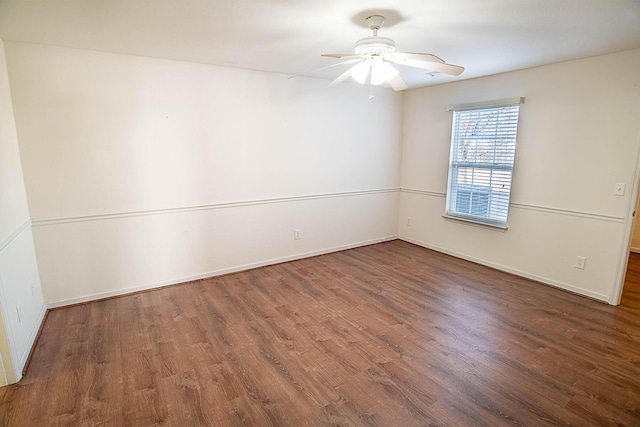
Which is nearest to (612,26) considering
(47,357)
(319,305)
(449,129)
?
(449,129)

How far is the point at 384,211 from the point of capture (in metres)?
5.25

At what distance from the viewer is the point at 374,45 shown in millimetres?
2141

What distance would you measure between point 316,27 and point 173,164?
204 centimetres

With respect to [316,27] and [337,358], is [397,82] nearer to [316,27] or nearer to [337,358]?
[316,27]

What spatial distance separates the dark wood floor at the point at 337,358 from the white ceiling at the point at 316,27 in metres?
2.36

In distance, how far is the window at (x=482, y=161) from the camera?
3.84m

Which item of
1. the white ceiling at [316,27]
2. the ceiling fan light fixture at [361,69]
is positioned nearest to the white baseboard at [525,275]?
the white ceiling at [316,27]

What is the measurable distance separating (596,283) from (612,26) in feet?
7.77

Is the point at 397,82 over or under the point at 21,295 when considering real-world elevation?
over

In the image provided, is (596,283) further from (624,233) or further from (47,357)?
(47,357)

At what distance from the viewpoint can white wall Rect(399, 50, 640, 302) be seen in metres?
3.01

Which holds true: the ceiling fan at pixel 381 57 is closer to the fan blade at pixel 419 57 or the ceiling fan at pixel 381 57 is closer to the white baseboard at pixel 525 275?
the fan blade at pixel 419 57

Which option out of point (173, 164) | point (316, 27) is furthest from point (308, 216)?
point (316, 27)

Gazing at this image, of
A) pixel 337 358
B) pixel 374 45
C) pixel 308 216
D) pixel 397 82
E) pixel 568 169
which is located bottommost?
pixel 337 358
